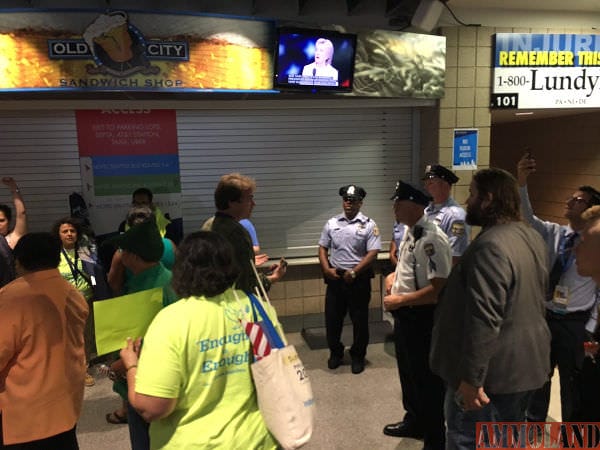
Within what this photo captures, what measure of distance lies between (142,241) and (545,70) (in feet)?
15.8

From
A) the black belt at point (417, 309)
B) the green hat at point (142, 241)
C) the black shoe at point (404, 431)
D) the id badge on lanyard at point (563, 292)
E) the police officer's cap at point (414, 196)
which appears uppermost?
the police officer's cap at point (414, 196)

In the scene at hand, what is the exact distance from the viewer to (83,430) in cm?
315

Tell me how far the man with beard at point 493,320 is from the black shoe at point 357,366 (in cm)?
186

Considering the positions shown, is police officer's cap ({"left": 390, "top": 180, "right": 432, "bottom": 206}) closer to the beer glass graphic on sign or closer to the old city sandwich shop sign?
the old city sandwich shop sign

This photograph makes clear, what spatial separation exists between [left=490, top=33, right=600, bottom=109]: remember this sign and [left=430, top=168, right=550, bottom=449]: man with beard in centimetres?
339

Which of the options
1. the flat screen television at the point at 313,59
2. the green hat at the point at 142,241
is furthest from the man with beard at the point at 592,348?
the flat screen television at the point at 313,59

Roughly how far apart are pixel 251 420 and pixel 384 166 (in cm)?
408

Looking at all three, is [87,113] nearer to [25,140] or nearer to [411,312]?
[25,140]

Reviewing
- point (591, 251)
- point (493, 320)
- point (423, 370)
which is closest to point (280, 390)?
point (493, 320)

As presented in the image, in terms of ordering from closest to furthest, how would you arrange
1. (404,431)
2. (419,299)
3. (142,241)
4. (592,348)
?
1. (592,348)
2. (142,241)
3. (419,299)
4. (404,431)

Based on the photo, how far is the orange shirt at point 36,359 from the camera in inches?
71.3

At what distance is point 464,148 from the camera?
4895mm

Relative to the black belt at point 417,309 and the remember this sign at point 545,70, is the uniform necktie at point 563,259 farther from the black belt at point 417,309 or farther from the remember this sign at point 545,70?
the remember this sign at point 545,70

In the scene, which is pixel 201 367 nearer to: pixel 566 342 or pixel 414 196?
pixel 414 196
